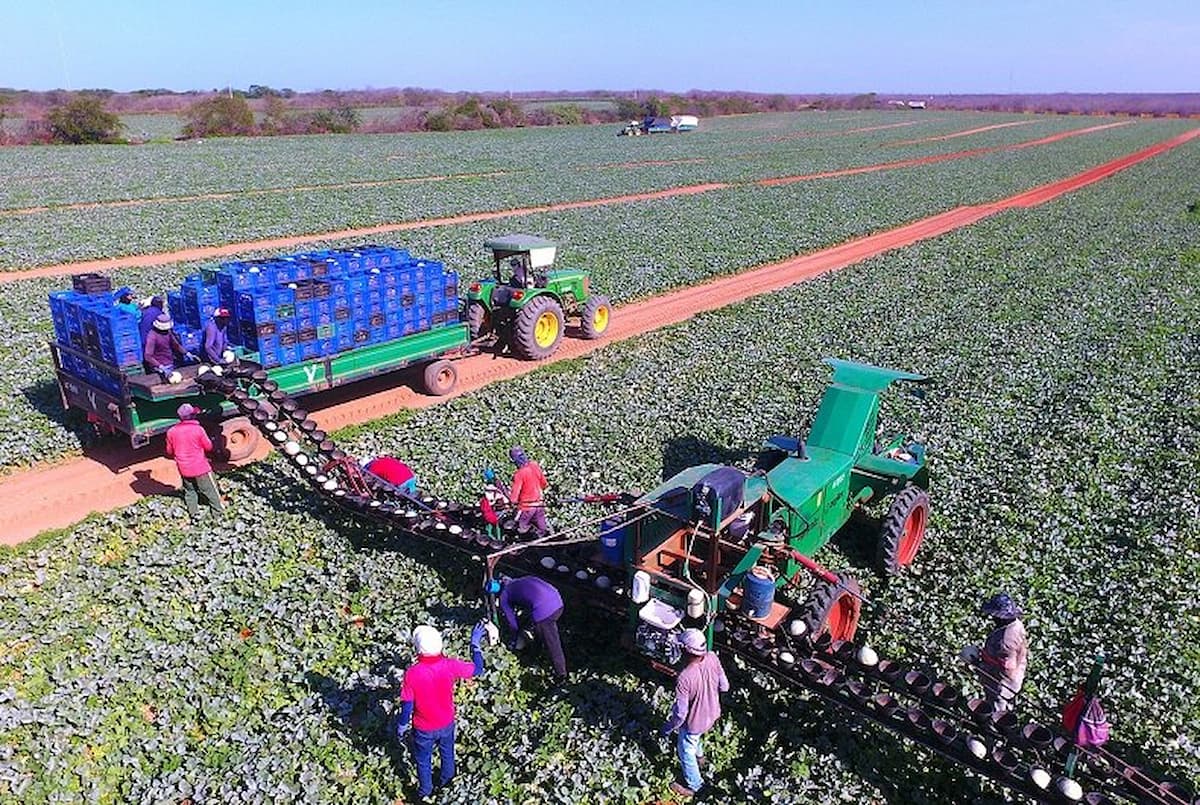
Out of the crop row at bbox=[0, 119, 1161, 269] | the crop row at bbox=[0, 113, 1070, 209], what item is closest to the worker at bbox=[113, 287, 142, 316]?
the crop row at bbox=[0, 119, 1161, 269]

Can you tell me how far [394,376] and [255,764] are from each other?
11.3 metres

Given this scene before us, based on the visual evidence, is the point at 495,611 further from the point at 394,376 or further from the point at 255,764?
the point at 394,376

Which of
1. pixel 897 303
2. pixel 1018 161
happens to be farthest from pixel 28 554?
pixel 1018 161

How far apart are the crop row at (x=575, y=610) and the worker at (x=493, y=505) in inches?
30.0

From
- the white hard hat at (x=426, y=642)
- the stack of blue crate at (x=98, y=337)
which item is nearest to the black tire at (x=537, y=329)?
the stack of blue crate at (x=98, y=337)

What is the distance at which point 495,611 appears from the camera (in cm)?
962

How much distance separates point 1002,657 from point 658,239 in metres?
27.9

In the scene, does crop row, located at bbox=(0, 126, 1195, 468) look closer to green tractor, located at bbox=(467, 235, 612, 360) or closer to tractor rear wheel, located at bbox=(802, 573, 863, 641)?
green tractor, located at bbox=(467, 235, 612, 360)

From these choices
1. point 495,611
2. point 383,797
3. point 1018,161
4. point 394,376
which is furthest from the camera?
point 1018,161

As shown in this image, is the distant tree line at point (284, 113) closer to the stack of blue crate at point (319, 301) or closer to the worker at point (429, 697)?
the stack of blue crate at point (319, 301)

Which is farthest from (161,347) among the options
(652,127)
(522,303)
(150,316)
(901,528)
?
(652,127)

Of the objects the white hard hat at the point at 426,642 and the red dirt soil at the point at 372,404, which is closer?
the white hard hat at the point at 426,642

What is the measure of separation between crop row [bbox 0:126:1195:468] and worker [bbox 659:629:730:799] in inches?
480

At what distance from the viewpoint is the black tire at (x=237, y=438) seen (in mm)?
14312
